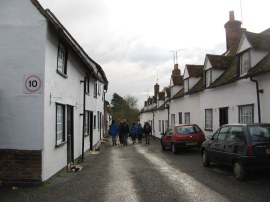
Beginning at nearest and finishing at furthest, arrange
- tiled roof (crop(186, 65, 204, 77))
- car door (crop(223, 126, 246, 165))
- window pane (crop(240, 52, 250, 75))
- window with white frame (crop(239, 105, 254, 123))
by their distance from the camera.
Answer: car door (crop(223, 126, 246, 165)) < window with white frame (crop(239, 105, 254, 123)) < window pane (crop(240, 52, 250, 75)) < tiled roof (crop(186, 65, 204, 77))

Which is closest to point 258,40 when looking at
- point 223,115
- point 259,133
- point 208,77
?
point 223,115

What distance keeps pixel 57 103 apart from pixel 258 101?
7824mm

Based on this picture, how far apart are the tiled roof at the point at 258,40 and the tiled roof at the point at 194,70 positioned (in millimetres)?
8946

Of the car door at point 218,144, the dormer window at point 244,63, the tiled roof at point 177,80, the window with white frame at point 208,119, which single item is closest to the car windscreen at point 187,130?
the window with white frame at point 208,119

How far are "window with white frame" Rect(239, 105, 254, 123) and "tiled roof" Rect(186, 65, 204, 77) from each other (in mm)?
8806

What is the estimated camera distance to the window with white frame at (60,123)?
11.4 m

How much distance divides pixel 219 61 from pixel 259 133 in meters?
10.7

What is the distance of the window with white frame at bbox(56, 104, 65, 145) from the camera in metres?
11.4

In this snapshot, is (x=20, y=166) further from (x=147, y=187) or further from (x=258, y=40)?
(x=258, y=40)

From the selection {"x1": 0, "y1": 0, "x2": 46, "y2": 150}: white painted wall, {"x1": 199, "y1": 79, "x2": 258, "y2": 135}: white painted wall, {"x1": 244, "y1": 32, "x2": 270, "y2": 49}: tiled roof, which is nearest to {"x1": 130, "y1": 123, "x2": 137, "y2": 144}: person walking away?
{"x1": 199, "y1": 79, "x2": 258, "y2": 135}: white painted wall

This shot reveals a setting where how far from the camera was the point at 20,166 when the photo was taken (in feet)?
30.4

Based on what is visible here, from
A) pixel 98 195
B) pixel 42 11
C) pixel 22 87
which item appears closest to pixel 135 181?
pixel 98 195

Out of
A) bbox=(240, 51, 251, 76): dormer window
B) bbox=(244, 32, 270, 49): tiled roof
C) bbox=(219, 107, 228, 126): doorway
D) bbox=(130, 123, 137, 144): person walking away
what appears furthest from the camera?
bbox=(130, 123, 137, 144): person walking away

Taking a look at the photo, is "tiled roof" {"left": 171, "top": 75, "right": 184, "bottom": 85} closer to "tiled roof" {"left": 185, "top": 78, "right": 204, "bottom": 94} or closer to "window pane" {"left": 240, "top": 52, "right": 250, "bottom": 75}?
"tiled roof" {"left": 185, "top": 78, "right": 204, "bottom": 94}
